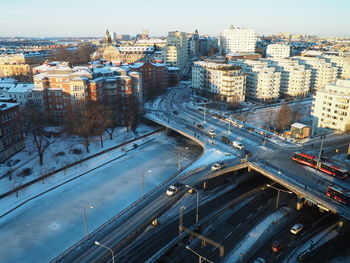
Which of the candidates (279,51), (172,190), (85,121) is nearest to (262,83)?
(85,121)

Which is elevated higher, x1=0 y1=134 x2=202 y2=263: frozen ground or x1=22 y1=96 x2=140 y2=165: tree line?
x1=22 y1=96 x2=140 y2=165: tree line

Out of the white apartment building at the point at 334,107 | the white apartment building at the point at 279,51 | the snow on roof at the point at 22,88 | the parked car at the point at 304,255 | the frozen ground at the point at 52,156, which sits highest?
the white apartment building at the point at 279,51

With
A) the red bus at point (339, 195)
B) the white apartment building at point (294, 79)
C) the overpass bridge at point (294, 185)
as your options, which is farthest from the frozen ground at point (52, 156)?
the white apartment building at point (294, 79)

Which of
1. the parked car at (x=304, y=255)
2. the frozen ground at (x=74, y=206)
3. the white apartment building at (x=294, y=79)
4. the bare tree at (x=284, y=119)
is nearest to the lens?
the parked car at (x=304, y=255)

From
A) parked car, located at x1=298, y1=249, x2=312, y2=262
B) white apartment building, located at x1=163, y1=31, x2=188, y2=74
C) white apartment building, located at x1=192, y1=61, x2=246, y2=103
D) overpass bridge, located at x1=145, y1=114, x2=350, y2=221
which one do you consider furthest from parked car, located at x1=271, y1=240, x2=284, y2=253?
white apartment building, located at x1=163, y1=31, x2=188, y2=74

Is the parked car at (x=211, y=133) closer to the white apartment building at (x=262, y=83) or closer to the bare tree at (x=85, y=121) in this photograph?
the bare tree at (x=85, y=121)

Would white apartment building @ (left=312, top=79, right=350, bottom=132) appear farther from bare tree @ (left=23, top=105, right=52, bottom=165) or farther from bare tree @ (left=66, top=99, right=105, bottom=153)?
bare tree @ (left=23, top=105, right=52, bottom=165)
